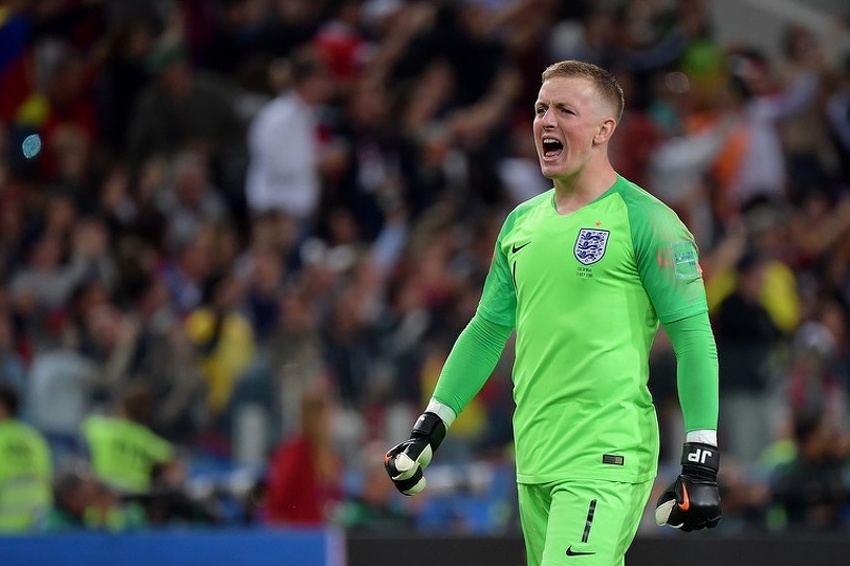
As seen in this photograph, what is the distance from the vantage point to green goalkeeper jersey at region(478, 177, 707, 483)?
5.78 metres

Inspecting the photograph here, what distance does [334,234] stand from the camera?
46.3 ft

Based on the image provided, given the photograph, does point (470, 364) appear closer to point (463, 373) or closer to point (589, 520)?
point (463, 373)

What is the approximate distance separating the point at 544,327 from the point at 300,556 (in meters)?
4.40

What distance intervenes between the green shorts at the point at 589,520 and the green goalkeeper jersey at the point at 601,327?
5 centimetres

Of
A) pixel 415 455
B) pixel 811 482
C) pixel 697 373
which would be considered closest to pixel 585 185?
pixel 697 373

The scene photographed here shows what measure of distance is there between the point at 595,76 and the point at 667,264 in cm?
74

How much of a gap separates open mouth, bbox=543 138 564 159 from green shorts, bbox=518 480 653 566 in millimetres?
1149

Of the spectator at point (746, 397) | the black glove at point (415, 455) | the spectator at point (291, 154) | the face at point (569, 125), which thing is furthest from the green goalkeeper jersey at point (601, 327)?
the spectator at point (291, 154)

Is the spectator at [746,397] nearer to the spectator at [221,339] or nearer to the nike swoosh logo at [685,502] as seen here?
the spectator at [221,339]

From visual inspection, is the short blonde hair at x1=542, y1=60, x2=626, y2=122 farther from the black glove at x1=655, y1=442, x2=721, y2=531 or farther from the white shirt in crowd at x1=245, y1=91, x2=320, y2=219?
the white shirt in crowd at x1=245, y1=91, x2=320, y2=219

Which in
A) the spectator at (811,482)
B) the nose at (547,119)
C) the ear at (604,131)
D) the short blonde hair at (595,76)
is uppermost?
the short blonde hair at (595,76)

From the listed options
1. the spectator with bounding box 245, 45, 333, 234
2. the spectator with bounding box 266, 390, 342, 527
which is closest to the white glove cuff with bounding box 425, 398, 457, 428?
the spectator with bounding box 266, 390, 342, 527

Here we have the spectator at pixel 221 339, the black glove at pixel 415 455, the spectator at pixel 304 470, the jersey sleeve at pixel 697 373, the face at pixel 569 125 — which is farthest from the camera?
the spectator at pixel 221 339

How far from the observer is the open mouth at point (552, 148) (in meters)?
5.98
